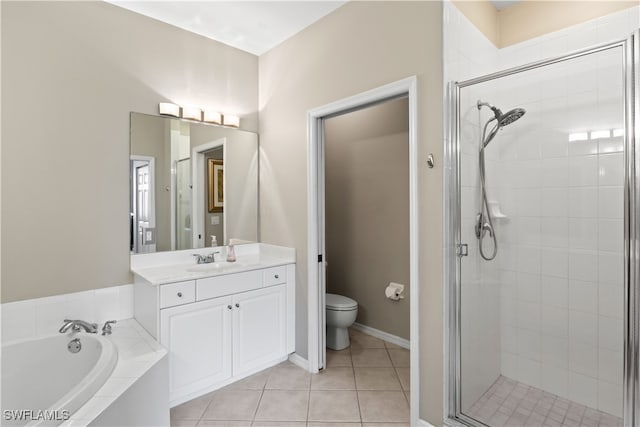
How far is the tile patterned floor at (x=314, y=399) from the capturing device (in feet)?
6.46

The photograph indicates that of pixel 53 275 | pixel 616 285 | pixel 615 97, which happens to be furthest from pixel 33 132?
pixel 616 285

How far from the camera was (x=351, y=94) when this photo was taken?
2248mm

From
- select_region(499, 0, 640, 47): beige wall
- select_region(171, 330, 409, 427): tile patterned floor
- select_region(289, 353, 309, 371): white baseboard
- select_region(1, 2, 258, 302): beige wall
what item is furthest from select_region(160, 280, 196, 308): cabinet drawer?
select_region(499, 0, 640, 47): beige wall

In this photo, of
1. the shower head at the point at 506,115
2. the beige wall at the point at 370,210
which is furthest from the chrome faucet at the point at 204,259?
the shower head at the point at 506,115

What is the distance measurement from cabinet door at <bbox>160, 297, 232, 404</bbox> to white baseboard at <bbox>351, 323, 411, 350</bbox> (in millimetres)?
1539

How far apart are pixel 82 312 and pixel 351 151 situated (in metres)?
2.66

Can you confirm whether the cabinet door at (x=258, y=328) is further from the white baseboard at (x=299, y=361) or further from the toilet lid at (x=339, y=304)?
the toilet lid at (x=339, y=304)

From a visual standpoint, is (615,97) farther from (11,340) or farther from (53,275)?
(11,340)

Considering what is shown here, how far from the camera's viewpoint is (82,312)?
7.15 feet

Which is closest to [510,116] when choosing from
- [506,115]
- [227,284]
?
[506,115]

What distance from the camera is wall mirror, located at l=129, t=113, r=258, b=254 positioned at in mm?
2422

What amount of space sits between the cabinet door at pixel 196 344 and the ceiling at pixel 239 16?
2067 mm

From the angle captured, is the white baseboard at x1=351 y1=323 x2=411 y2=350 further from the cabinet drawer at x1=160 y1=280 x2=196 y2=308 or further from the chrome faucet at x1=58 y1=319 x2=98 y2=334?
the chrome faucet at x1=58 y1=319 x2=98 y2=334

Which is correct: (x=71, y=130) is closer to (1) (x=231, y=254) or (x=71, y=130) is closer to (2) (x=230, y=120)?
(2) (x=230, y=120)
